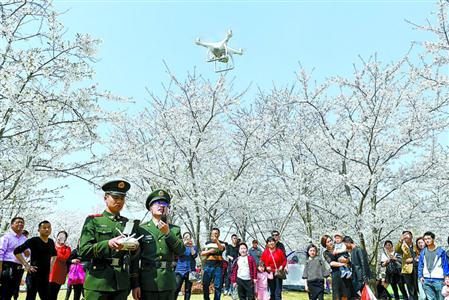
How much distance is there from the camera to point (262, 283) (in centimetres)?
1031

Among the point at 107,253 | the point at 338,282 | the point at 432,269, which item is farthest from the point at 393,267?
the point at 107,253

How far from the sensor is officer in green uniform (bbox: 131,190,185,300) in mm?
4648

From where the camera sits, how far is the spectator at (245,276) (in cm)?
962

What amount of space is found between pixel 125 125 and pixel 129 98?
12220mm

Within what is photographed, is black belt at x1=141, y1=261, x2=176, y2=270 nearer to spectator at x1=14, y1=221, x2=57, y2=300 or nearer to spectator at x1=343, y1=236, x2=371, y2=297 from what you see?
spectator at x1=14, y1=221, x2=57, y2=300

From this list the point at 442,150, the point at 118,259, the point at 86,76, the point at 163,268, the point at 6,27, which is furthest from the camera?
the point at 442,150

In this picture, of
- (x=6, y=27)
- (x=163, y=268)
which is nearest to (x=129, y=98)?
(x=6, y=27)

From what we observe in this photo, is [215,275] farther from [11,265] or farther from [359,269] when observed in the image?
[11,265]

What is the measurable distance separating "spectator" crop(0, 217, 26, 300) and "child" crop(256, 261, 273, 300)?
5135mm

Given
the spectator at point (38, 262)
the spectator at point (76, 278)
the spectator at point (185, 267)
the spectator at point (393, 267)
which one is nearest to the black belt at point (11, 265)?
the spectator at point (38, 262)

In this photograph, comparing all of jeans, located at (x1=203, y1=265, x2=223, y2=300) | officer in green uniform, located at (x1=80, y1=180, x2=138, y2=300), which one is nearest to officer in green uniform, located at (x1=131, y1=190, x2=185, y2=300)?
officer in green uniform, located at (x1=80, y1=180, x2=138, y2=300)

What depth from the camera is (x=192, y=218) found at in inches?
695

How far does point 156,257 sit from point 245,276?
5292mm

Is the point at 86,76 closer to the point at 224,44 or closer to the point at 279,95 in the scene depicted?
the point at 224,44
